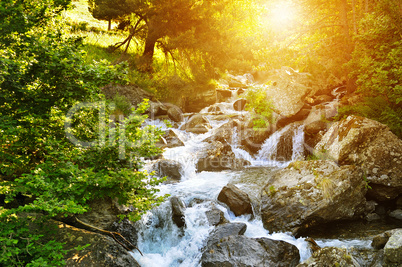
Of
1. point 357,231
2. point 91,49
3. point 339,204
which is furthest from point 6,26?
point 91,49

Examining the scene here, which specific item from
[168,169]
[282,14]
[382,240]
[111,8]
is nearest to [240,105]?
[282,14]

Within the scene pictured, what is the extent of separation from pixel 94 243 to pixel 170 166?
641cm

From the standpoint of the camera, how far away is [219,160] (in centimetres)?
1315

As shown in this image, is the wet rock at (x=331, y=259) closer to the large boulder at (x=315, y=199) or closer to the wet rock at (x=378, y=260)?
the wet rock at (x=378, y=260)

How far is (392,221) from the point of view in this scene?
8.02 meters

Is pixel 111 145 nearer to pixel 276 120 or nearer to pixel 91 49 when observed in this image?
pixel 276 120

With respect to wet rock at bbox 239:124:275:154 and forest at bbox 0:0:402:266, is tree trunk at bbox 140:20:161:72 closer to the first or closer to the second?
forest at bbox 0:0:402:266

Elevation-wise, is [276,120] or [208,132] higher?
[276,120]

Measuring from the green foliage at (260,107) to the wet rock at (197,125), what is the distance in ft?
12.5

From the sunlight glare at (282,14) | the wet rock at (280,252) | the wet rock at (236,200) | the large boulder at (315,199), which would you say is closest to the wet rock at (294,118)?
the sunlight glare at (282,14)

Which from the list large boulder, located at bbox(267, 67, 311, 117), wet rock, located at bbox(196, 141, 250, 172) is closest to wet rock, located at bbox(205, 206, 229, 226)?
wet rock, located at bbox(196, 141, 250, 172)

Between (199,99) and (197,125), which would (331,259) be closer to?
(197,125)

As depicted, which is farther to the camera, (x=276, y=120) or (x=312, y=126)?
(x=276, y=120)

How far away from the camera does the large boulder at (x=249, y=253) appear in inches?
237
